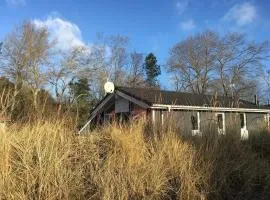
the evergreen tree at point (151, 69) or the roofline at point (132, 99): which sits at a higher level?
the evergreen tree at point (151, 69)

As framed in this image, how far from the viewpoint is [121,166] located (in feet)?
19.2

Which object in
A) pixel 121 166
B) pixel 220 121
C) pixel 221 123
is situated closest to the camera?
pixel 121 166

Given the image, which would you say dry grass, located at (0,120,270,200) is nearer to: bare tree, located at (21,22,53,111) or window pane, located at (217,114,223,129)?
window pane, located at (217,114,223,129)

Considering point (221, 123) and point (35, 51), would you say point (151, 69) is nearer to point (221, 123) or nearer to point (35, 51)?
point (35, 51)

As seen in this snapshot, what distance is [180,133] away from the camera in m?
7.89

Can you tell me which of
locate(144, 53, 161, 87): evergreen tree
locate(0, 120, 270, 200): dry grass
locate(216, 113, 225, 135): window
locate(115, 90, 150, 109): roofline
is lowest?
locate(0, 120, 270, 200): dry grass

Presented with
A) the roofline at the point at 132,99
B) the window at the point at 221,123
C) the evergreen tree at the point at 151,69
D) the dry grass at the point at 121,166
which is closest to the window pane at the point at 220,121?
the window at the point at 221,123

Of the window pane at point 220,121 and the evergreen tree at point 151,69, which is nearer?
the window pane at point 220,121

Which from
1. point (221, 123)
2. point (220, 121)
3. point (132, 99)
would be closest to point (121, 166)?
point (221, 123)

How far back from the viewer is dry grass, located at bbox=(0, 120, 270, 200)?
5078 mm

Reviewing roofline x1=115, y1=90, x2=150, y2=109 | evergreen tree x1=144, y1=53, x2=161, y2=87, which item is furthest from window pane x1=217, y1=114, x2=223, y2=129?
evergreen tree x1=144, y1=53, x2=161, y2=87

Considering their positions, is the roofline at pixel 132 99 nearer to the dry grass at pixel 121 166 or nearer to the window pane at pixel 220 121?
the window pane at pixel 220 121

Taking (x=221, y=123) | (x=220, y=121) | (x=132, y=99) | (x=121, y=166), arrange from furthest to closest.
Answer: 1. (x=132, y=99)
2. (x=220, y=121)
3. (x=221, y=123)
4. (x=121, y=166)

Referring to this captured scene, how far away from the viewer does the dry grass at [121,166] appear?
5078 millimetres
